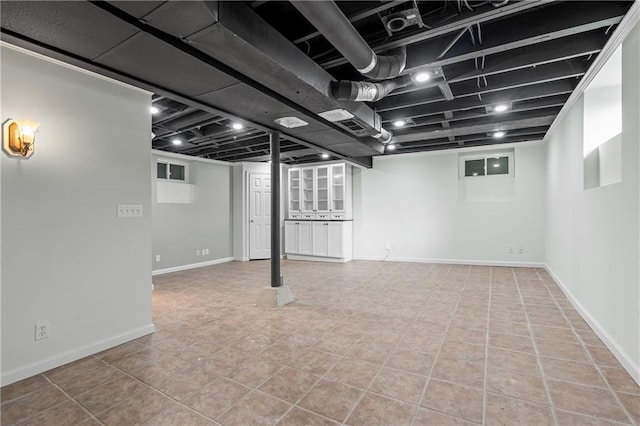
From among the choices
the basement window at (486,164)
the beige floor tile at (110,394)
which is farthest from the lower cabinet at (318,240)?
the beige floor tile at (110,394)

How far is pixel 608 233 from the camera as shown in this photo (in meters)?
2.61

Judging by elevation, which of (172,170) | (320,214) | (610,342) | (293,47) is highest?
(293,47)

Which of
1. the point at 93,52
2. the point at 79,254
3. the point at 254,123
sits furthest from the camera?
the point at 254,123

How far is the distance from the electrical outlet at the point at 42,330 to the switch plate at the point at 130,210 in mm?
986

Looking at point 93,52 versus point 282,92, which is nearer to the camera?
point 93,52

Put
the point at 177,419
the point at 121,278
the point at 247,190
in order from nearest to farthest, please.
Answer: the point at 177,419, the point at 121,278, the point at 247,190

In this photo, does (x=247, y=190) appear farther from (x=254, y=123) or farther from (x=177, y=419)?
(x=177, y=419)

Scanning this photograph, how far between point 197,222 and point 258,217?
59.6 inches

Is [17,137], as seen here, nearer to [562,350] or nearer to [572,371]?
[572,371]

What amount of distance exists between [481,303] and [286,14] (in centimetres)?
390

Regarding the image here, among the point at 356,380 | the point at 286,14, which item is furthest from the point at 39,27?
the point at 356,380

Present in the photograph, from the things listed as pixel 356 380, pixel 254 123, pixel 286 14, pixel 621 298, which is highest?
pixel 286 14

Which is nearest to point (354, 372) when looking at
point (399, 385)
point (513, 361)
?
point (399, 385)

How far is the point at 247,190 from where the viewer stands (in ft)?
25.1
